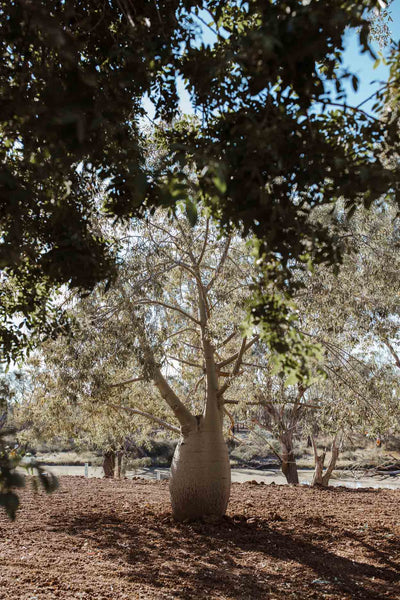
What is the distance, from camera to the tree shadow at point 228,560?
185 inches

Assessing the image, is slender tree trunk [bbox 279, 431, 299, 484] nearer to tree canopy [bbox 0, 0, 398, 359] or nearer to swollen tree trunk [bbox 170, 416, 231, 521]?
swollen tree trunk [bbox 170, 416, 231, 521]

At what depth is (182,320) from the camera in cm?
997

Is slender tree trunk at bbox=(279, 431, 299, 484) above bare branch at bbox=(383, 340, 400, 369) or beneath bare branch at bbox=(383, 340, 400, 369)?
beneath

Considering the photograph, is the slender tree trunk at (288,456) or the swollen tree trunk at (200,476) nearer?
the swollen tree trunk at (200,476)

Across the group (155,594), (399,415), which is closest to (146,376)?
(155,594)

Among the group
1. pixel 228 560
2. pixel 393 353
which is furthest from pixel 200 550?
pixel 393 353

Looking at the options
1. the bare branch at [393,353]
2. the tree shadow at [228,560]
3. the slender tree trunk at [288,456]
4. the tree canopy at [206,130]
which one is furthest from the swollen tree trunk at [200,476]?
the slender tree trunk at [288,456]

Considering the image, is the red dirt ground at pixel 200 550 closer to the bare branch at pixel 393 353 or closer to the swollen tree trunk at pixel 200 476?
the swollen tree trunk at pixel 200 476

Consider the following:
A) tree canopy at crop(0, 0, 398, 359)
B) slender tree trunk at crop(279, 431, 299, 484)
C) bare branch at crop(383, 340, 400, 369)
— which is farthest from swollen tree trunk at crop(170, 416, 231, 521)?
slender tree trunk at crop(279, 431, 299, 484)

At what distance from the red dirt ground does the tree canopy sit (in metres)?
2.27

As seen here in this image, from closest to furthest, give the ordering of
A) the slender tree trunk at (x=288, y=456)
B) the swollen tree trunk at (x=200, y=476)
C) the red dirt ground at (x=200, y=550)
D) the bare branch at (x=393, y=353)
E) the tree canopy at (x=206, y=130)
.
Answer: the tree canopy at (x=206, y=130) → the red dirt ground at (x=200, y=550) → the swollen tree trunk at (x=200, y=476) → the bare branch at (x=393, y=353) → the slender tree trunk at (x=288, y=456)

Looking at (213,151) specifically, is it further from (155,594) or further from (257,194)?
(155,594)

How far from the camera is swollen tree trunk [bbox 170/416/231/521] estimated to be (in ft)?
24.0

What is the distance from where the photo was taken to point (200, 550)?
5.98 metres
